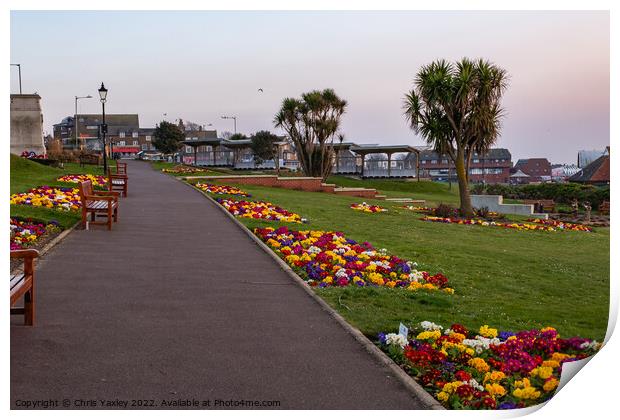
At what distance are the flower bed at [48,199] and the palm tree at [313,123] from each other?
25419 mm

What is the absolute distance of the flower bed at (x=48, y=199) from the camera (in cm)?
1472

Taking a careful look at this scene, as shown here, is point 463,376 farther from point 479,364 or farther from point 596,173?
point 596,173

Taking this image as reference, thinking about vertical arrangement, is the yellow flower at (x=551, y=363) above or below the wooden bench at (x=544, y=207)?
above

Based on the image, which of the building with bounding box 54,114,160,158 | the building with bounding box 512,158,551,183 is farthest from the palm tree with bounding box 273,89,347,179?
the building with bounding box 54,114,160,158

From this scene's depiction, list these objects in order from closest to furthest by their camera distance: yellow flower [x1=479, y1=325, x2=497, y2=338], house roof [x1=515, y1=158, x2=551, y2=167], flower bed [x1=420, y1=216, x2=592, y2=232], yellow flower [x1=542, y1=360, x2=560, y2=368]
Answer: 1. yellow flower [x1=542, y1=360, x2=560, y2=368]
2. yellow flower [x1=479, y1=325, x2=497, y2=338]
3. flower bed [x1=420, y1=216, x2=592, y2=232]
4. house roof [x1=515, y1=158, x2=551, y2=167]

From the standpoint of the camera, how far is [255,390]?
495 centimetres

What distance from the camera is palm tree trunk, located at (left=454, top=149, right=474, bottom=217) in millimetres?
24672

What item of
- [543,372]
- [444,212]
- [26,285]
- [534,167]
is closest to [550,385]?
[543,372]

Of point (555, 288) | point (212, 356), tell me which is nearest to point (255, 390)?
point (212, 356)

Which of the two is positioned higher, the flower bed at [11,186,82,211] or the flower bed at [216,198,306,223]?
the flower bed at [11,186,82,211]

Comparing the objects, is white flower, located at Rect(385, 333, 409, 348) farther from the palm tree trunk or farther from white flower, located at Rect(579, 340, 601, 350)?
the palm tree trunk

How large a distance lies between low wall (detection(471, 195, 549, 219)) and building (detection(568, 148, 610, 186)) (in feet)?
72.9

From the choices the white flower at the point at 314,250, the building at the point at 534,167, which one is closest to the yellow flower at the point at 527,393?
the white flower at the point at 314,250

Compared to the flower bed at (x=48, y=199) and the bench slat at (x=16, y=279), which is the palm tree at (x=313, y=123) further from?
the bench slat at (x=16, y=279)
